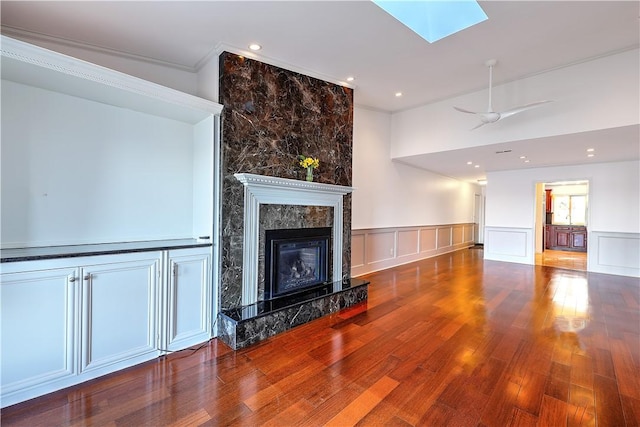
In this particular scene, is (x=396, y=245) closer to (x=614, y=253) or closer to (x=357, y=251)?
(x=357, y=251)

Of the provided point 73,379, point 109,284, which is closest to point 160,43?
point 109,284

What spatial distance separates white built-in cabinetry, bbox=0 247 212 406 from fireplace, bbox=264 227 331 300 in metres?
0.79

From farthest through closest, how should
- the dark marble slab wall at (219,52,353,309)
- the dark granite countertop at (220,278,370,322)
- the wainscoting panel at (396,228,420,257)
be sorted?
the wainscoting panel at (396,228,420,257)
the dark marble slab wall at (219,52,353,309)
the dark granite countertop at (220,278,370,322)

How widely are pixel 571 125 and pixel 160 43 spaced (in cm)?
527

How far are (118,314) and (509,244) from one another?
8.26 metres

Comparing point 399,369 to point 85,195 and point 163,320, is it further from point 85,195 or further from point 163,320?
point 85,195

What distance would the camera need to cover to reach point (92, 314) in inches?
85.2

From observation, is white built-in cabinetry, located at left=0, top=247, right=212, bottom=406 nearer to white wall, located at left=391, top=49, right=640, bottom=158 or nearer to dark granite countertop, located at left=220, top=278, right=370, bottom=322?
dark granite countertop, located at left=220, top=278, right=370, bottom=322

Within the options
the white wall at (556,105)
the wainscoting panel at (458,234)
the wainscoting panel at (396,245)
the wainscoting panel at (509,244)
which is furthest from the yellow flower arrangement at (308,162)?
the wainscoting panel at (458,234)

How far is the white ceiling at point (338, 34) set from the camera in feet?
8.27

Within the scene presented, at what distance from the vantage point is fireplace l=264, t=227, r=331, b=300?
3.33 metres

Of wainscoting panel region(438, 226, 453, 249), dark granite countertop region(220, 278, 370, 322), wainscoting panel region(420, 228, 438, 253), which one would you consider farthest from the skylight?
wainscoting panel region(438, 226, 453, 249)

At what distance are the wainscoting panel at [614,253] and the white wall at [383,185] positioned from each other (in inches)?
130

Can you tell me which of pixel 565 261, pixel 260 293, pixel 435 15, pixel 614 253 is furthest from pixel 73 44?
pixel 565 261
